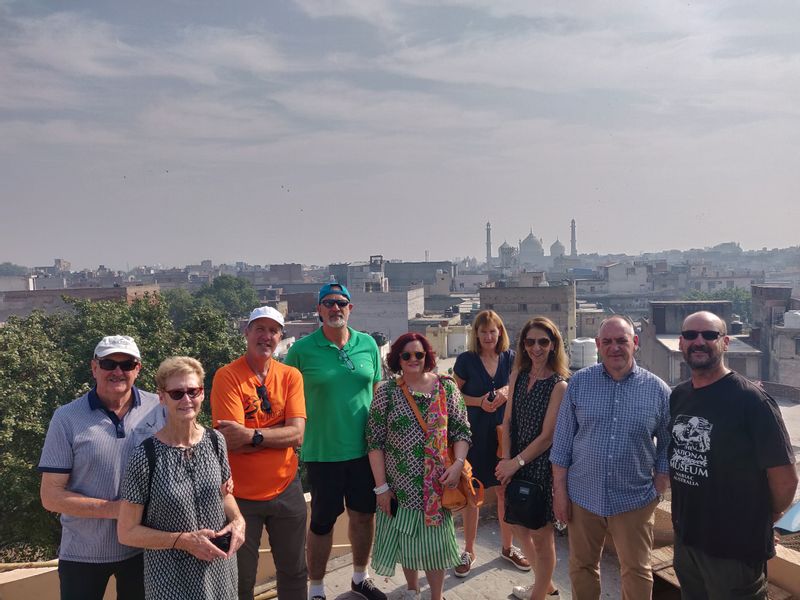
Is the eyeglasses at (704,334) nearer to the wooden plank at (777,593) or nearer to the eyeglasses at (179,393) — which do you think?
the wooden plank at (777,593)

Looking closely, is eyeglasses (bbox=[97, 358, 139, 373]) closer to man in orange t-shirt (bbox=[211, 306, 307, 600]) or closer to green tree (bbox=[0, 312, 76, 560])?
man in orange t-shirt (bbox=[211, 306, 307, 600])

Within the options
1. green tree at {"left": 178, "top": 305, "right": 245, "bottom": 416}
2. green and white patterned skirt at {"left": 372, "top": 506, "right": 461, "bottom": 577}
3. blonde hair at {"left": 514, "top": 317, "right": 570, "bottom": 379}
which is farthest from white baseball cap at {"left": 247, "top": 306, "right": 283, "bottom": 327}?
green tree at {"left": 178, "top": 305, "right": 245, "bottom": 416}

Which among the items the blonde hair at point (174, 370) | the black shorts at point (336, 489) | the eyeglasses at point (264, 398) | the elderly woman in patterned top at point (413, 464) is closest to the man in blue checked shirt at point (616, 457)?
the elderly woman in patterned top at point (413, 464)

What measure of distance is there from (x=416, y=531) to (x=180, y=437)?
1.55 metres

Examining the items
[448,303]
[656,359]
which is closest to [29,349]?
[656,359]

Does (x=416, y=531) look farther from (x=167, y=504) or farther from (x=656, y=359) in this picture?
(x=656, y=359)

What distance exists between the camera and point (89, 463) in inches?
107

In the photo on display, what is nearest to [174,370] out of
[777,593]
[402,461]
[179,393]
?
[179,393]

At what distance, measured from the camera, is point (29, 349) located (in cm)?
1370

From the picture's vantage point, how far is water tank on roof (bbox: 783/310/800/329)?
31.4m

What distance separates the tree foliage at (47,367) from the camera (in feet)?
36.8

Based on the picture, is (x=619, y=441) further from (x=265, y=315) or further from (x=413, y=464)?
(x=265, y=315)

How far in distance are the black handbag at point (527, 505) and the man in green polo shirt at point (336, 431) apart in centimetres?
82

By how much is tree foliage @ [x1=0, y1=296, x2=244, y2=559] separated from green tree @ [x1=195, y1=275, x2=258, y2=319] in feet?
146
